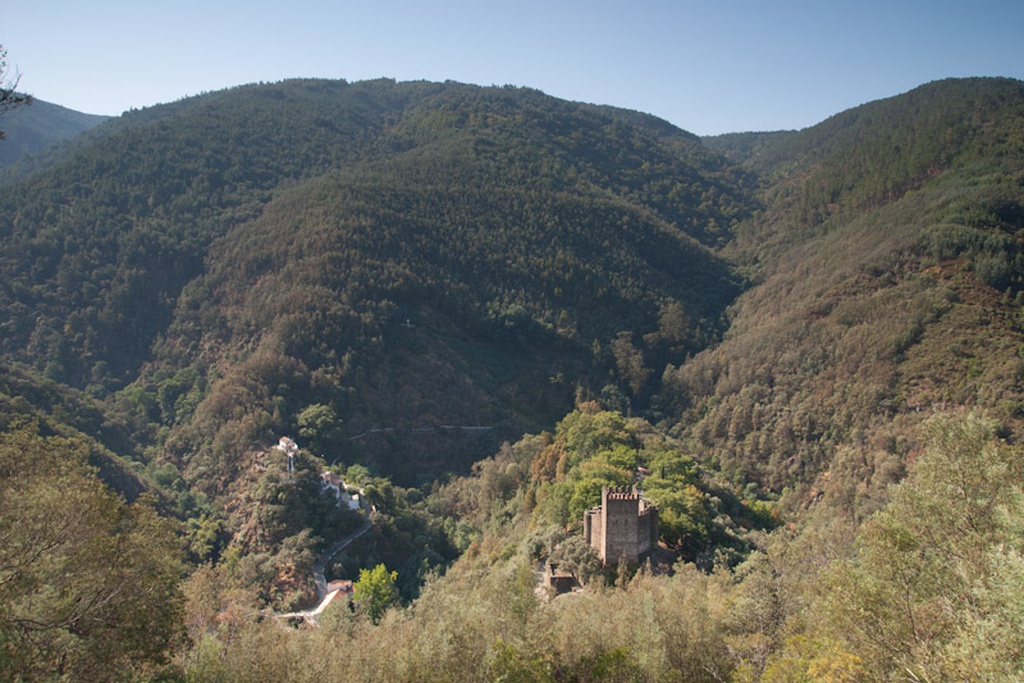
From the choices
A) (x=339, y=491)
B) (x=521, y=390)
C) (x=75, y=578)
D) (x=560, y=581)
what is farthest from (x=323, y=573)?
(x=521, y=390)

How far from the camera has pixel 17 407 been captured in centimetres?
4625

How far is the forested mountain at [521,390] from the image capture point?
15594 mm

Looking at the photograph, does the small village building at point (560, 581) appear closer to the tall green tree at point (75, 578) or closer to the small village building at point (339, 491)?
the tall green tree at point (75, 578)

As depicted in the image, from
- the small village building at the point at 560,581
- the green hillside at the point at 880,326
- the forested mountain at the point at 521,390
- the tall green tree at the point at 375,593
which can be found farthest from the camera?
the green hillside at the point at 880,326

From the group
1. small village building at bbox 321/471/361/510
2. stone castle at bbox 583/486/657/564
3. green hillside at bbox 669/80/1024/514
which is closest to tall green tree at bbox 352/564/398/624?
small village building at bbox 321/471/361/510

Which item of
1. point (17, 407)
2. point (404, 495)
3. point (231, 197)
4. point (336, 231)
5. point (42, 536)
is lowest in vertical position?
point (404, 495)

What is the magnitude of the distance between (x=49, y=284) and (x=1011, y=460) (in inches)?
4014

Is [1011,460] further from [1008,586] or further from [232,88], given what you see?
[232,88]

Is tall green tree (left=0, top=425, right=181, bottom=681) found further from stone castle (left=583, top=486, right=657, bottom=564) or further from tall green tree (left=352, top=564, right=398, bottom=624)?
tall green tree (left=352, top=564, right=398, bottom=624)

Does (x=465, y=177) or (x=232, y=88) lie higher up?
(x=232, y=88)

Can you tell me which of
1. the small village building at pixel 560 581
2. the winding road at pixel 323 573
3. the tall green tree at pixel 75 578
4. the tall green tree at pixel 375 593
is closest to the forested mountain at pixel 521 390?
the tall green tree at pixel 75 578

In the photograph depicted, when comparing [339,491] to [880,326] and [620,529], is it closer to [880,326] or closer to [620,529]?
[620,529]

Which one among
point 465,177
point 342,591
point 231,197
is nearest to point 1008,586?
point 342,591

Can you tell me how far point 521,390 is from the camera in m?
77.6
